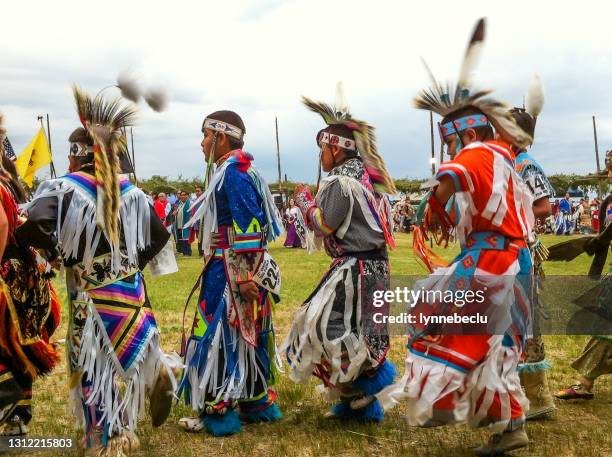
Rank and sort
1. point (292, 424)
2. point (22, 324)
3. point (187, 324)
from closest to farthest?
point (22, 324), point (292, 424), point (187, 324)

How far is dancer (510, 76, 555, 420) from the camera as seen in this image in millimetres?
4035

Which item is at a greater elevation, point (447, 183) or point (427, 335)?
point (447, 183)

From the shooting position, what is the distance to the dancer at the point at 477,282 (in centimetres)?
306

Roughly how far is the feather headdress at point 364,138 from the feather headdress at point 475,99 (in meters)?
0.94

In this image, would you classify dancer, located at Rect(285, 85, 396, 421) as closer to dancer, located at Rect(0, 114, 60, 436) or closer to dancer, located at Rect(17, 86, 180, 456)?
dancer, located at Rect(17, 86, 180, 456)

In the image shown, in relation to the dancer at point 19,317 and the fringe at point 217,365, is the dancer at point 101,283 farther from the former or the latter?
the fringe at point 217,365

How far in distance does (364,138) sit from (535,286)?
1.42 meters

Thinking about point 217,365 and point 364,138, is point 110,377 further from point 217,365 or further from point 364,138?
point 364,138

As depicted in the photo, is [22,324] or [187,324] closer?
[22,324]

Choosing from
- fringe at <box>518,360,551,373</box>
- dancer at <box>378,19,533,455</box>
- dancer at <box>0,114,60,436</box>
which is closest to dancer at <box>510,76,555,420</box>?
fringe at <box>518,360,551,373</box>

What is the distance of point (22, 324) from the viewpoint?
368cm

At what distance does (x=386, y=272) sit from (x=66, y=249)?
192cm

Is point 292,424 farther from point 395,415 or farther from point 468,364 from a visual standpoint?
point 468,364

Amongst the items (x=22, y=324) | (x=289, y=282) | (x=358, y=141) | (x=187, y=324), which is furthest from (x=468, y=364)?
(x=289, y=282)
